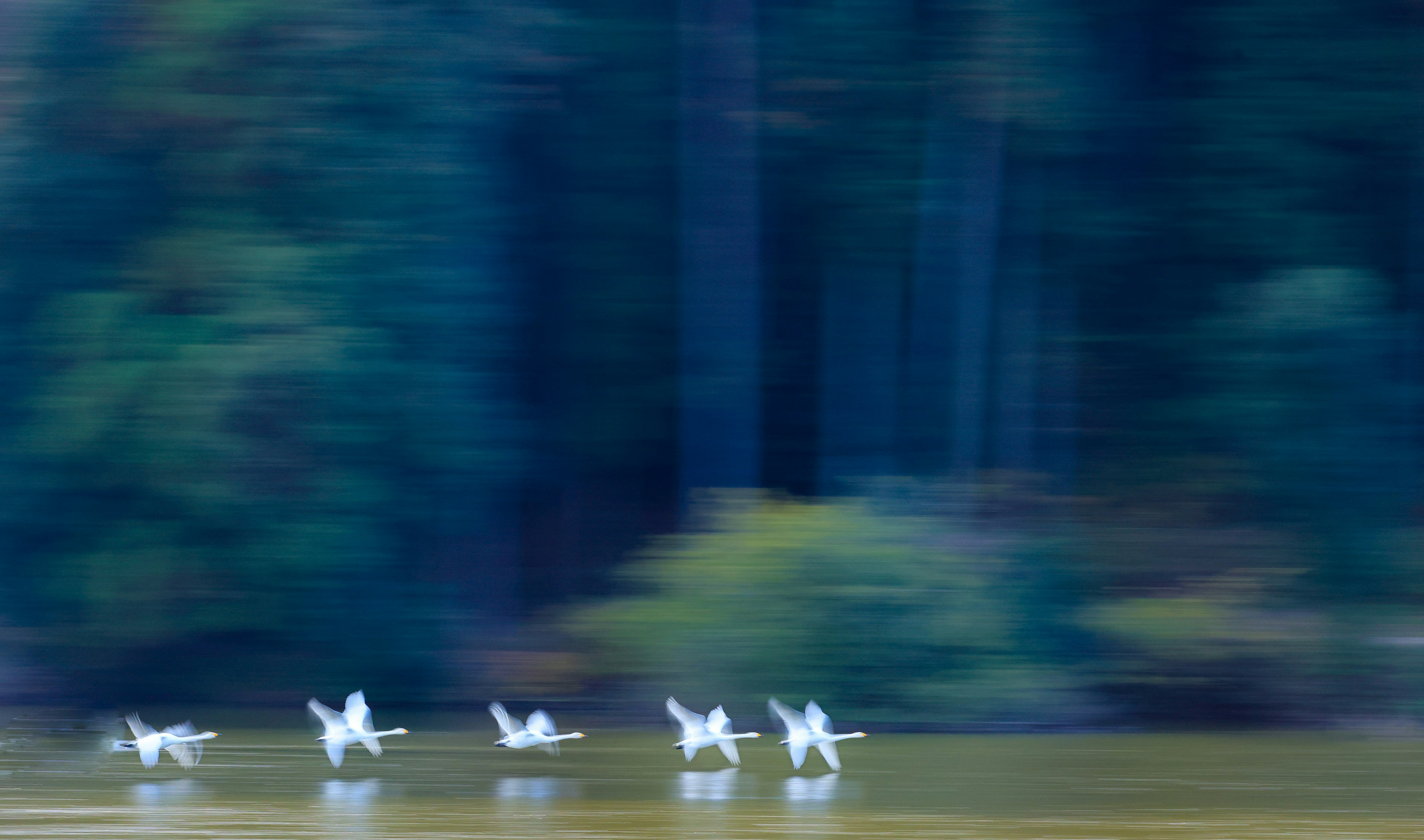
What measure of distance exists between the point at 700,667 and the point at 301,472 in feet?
8.73

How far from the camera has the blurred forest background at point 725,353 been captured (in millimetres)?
9023

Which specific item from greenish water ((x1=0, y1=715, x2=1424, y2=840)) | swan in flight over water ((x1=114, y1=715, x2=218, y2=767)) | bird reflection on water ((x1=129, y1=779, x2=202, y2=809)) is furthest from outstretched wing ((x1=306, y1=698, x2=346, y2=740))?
bird reflection on water ((x1=129, y1=779, x2=202, y2=809))

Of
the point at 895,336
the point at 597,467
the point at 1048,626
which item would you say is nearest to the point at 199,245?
the point at 597,467

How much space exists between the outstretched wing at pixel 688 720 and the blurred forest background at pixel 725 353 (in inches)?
43.0

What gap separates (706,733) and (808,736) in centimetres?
51

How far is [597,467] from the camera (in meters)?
11.4

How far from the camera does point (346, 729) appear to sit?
738cm

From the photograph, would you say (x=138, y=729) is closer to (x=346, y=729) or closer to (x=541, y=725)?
(x=346, y=729)

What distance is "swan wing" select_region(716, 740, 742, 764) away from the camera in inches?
291

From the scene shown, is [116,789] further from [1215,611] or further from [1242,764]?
[1215,611]

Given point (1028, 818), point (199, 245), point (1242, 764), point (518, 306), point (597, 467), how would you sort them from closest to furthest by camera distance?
point (1028, 818)
point (1242, 764)
point (199, 245)
point (518, 306)
point (597, 467)

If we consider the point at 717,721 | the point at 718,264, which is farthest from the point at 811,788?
the point at 718,264

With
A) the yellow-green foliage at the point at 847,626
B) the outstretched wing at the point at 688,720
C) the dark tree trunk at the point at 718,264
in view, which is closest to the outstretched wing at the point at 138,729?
the outstretched wing at the point at 688,720

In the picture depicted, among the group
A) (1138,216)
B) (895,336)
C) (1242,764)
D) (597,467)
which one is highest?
(1138,216)
